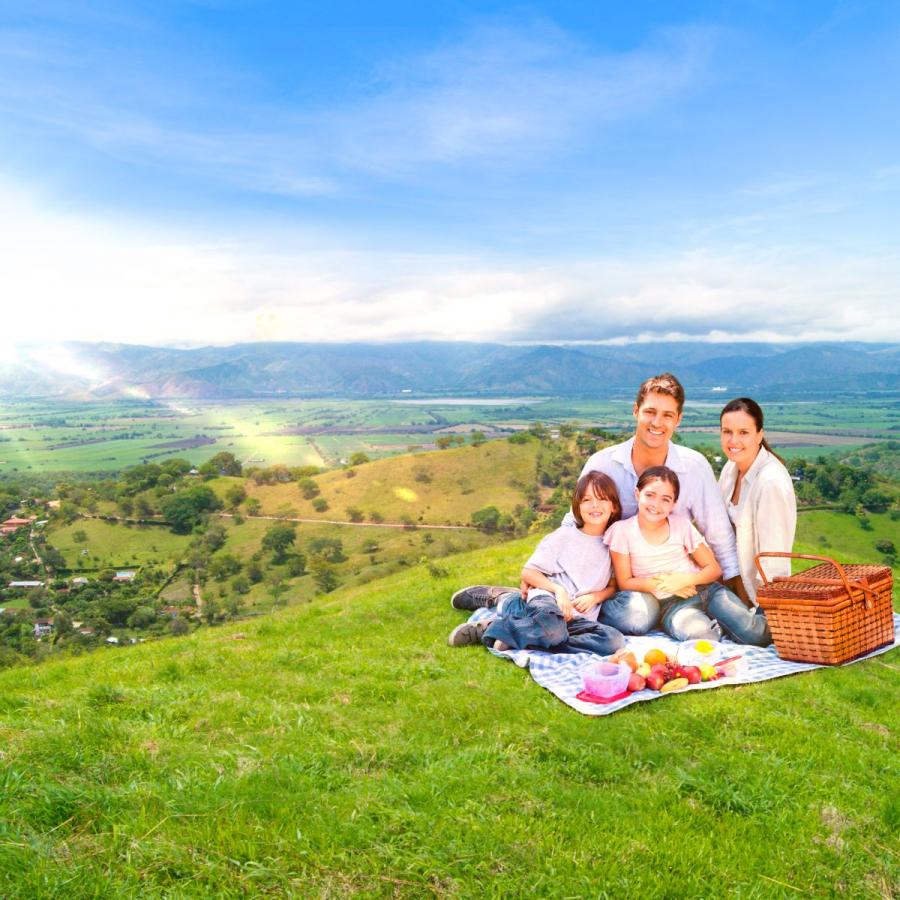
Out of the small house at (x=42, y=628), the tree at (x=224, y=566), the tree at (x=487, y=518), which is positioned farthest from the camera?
the tree at (x=487, y=518)

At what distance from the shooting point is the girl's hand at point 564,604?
7102 millimetres

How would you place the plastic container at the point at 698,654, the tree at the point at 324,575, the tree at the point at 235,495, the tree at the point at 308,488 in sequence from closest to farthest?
the plastic container at the point at 698,654 → the tree at the point at 324,575 → the tree at the point at 235,495 → the tree at the point at 308,488

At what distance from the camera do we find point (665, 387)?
290 inches

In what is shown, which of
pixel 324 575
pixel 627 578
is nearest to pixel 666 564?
pixel 627 578

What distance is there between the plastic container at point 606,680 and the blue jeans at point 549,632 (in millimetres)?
1276

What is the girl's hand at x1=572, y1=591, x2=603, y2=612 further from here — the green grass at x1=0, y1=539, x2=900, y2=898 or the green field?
the green field

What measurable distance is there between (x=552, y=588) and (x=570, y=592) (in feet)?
1.08

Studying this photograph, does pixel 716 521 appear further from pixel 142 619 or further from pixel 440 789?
pixel 142 619

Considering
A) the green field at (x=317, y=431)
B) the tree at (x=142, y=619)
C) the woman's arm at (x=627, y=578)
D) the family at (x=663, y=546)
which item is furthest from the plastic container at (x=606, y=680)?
the green field at (x=317, y=431)

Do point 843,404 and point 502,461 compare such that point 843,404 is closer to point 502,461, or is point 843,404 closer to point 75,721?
point 502,461

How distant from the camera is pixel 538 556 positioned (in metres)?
A: 7.61

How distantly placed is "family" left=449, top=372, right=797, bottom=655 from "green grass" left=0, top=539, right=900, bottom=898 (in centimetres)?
123

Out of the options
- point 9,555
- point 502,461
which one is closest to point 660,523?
point 502,461

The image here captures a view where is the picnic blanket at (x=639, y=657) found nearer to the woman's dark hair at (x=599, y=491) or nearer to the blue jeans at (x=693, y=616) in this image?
the blue jeans at (x=693, y=616)
